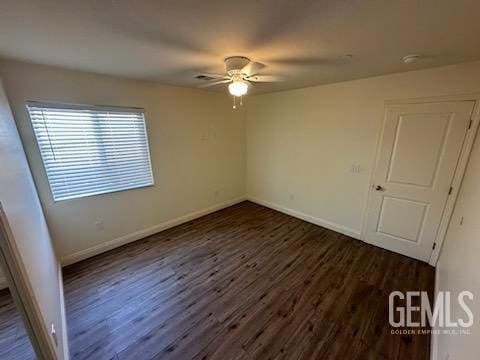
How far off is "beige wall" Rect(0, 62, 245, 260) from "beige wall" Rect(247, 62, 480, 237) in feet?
2.09

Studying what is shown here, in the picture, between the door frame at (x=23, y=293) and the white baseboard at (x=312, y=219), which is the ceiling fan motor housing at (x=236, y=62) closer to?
the door frame at (x=23, y=293)

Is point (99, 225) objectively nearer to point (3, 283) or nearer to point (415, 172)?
point (3, 283)

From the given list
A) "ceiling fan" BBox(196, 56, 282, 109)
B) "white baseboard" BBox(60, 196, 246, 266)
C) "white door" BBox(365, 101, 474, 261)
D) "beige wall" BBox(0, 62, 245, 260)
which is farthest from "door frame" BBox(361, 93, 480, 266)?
"white baseboard" BBox(60, 196, 246, 266)

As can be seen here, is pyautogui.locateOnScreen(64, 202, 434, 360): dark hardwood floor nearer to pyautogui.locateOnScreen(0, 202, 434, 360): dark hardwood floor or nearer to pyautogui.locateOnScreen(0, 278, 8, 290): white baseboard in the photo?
pyautogui.locateOnScreen(0, 202, 434, 360): dark hardwood floor

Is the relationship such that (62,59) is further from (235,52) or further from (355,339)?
(355,339)

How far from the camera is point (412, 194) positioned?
2.50m

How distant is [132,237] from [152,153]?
4.33ft

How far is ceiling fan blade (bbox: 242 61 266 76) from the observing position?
1994mm

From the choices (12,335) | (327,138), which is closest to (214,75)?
(327,138)

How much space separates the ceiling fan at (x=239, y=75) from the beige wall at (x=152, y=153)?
86 centimetres

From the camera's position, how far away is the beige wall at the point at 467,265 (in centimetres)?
102

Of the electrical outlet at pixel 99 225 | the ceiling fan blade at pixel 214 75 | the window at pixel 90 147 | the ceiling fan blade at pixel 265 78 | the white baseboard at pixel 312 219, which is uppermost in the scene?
the ceiling fan blade at pixel 214 75

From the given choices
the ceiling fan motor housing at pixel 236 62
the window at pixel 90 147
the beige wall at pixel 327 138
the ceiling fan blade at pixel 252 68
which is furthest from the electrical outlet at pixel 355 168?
the window at pixel 90 147

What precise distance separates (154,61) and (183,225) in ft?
8.39
